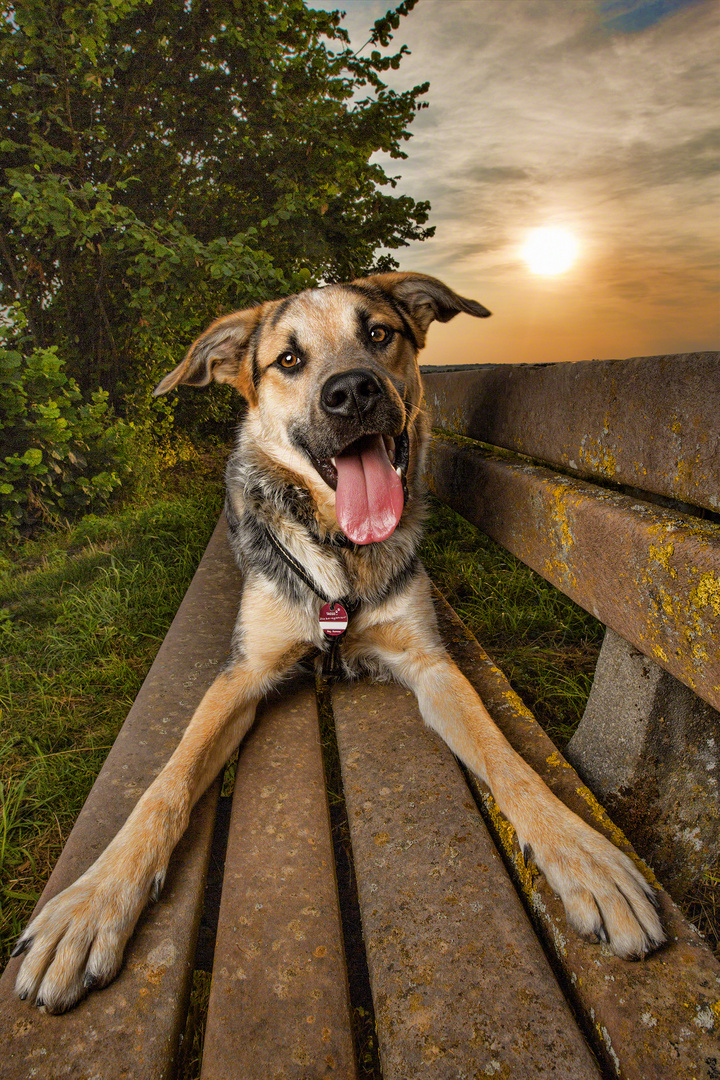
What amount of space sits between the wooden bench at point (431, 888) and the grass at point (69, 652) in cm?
42

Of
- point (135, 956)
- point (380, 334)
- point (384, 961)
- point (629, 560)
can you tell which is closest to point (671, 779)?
point (629, 560)

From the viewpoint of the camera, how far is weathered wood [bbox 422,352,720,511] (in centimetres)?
149

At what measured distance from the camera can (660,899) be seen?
4.70 feet

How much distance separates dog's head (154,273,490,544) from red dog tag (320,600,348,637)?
0.34m

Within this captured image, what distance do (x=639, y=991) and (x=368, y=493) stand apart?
1.70m

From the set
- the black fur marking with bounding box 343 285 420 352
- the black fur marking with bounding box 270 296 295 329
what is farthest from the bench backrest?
the black fur marking with bounding box 270 296 295 329

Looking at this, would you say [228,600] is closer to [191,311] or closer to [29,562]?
[29,562]

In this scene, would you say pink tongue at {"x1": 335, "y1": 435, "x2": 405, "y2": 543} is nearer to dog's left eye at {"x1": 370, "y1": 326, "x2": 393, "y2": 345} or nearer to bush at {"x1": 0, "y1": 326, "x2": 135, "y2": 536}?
dog's left eye at {"x1": 370, "y1": 326, "x2": 393, "y2": 345}

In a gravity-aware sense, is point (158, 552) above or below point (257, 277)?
below

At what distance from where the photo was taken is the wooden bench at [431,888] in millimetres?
1151

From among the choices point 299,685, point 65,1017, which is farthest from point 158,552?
point 65,1017

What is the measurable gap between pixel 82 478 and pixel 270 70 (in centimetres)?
532

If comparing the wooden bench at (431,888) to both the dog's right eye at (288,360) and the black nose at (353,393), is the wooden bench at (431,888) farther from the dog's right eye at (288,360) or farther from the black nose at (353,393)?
the dog's right eye at (288,360)

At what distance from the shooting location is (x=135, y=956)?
4.61 feet
